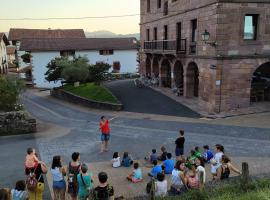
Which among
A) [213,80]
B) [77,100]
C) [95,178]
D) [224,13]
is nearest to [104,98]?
[77,100]

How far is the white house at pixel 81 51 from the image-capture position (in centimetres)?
4531

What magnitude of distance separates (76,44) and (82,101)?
858 inches

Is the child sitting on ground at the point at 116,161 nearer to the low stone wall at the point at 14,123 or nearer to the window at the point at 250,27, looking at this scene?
the low stone wall at the point at 14,123

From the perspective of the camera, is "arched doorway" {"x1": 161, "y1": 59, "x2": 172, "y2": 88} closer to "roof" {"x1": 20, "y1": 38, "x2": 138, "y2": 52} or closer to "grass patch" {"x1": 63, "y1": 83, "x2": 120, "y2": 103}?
"grass patch" {"x1": 63, "y1": 83, "x2": 120, "y2": 103}

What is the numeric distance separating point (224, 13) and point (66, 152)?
1255cm

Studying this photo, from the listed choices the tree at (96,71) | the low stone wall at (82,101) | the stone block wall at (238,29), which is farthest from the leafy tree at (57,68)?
the stone block wall at (238,29)

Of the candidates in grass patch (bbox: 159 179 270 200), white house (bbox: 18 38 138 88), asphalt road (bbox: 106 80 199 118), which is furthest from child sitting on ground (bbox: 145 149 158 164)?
white house (bbox: 18 38 138 88)

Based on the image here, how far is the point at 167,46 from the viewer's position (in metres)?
28.9

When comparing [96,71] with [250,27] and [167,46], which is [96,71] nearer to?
[167,46]

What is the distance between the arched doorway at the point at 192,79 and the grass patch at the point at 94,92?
5.76m

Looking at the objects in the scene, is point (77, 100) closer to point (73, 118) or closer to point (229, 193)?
point (73, 118)

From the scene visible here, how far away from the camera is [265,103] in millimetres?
23391

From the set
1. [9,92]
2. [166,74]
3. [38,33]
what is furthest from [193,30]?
[38,33]

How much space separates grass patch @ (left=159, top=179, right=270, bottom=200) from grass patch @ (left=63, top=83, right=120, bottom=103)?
17.5 meters
